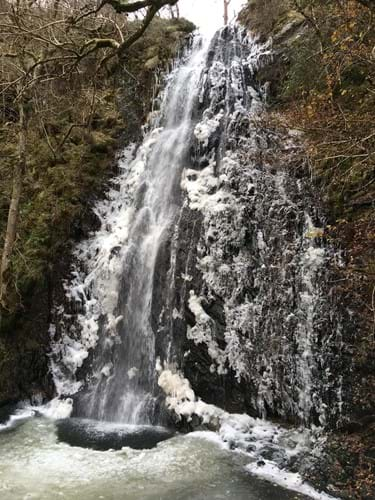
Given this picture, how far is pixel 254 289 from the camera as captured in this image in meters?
7.13

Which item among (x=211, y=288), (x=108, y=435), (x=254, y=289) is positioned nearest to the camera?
(x=108, y=435)

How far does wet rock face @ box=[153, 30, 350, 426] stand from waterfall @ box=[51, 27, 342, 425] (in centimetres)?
2

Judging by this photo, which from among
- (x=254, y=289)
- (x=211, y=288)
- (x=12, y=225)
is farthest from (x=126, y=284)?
(x=254, y=289)

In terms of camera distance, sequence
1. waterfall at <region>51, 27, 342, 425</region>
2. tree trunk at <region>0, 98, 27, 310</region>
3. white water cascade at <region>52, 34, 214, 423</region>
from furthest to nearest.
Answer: tree trunk at <region>0, 98, 27, 310</region> → white water cascade at <region>52, 34, 214, 423</region> → waterfall at <region>51, 27, 342, 425</region>

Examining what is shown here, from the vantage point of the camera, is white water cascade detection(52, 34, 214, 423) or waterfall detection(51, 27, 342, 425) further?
white water cascade detection(52, 34, 214, 423)

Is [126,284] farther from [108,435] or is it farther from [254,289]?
[108,435]

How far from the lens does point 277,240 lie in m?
7.29

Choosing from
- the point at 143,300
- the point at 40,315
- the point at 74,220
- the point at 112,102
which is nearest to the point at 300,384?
the point at 143,300

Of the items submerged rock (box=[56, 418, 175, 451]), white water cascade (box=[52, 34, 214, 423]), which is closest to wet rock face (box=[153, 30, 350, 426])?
white water cascade (box=[52, 34, 214, 423])

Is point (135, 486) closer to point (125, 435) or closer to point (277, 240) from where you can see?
point (125, 435)

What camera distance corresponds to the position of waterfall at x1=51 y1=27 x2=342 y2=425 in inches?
256

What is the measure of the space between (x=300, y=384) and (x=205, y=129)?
5943mm

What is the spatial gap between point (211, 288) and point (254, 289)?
29.4 inches

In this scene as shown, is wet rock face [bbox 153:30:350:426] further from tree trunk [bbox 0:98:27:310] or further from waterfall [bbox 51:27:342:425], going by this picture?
tree trunk [bbox 0:98:27:310]
